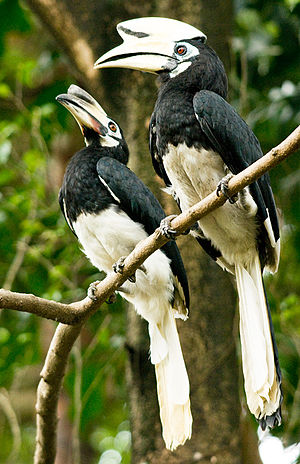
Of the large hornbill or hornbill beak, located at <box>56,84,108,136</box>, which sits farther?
hornbill beak, located at <box>56,84,108,136</box>

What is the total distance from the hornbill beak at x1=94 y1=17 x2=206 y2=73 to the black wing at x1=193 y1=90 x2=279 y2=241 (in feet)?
1.10

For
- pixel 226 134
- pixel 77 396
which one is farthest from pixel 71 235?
pixel 226 134

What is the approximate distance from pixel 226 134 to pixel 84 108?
789mm

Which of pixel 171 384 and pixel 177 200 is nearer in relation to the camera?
pixel 171 384

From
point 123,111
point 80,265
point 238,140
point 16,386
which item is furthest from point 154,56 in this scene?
point 16,386

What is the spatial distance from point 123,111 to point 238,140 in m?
1.26

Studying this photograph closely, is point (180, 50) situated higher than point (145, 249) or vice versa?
point (180, 50)

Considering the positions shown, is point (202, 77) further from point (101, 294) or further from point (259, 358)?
point (259, 358)

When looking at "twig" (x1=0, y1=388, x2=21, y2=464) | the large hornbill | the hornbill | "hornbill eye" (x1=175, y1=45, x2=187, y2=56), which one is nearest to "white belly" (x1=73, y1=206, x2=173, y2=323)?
the hornbill

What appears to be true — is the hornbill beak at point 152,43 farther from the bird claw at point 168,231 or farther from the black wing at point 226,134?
the bird claw at point 168,231

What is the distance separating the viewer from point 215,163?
2.69 meters

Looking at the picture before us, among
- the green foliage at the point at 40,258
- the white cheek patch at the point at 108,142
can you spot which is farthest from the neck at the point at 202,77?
the green foliage at the point at 40,258

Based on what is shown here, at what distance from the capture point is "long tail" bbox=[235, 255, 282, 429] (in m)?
2.49

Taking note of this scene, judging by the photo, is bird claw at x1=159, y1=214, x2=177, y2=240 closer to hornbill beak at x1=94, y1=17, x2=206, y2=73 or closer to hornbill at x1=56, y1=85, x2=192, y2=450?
hornbill at x1=56, y1=85, x2=192, y2=450
